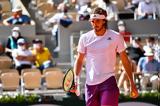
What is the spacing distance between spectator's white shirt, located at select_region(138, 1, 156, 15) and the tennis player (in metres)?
9.68

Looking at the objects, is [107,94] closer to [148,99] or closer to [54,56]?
[148,99]

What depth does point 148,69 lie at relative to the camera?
14.1 meters

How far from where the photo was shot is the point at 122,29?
1603 centimetres

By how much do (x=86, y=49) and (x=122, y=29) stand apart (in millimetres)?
8340

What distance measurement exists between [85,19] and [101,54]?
919 cm

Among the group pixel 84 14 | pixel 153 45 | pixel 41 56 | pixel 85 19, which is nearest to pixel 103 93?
pixel 41 56

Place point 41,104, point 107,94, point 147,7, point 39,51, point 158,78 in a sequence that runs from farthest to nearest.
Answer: point 147,7 → point 39,51 → point 158,78 → point 41,104 → point 107,94

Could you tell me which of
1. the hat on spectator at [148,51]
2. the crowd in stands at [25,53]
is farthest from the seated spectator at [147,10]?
the crowd in stands at [25,53]

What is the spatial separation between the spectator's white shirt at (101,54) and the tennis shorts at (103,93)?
59mm

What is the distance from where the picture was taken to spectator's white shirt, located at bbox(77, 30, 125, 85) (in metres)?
7.67

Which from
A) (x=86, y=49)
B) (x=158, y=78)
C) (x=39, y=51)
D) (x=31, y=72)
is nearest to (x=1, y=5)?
(x=39, y=51)

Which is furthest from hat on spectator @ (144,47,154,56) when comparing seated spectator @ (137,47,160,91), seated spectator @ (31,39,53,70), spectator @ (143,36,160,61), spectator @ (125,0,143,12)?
spectator @ (125,0,143,12)

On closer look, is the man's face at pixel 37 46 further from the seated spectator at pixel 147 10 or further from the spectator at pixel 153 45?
the seated spectator at pixel 147 10

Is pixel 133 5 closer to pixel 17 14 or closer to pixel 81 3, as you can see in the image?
pixel 81 3
